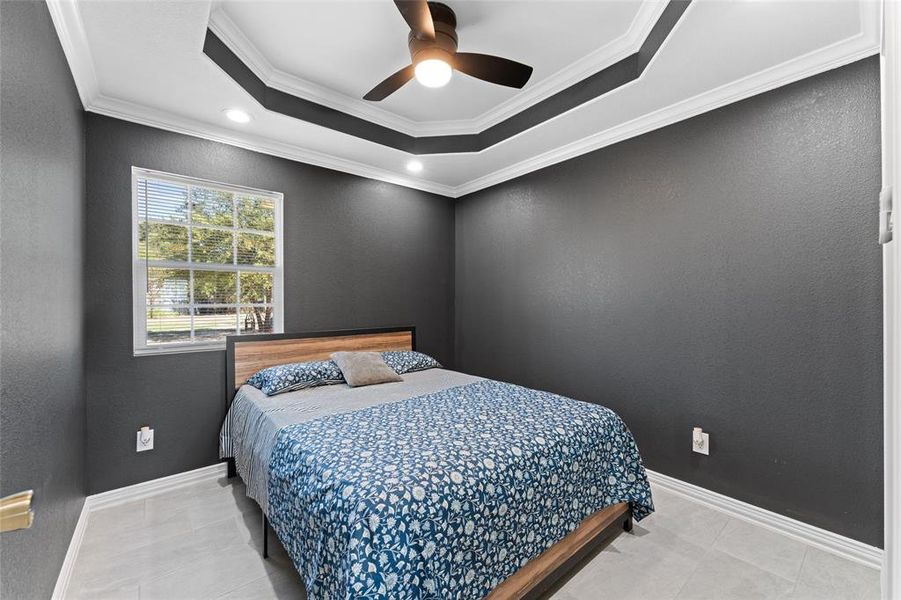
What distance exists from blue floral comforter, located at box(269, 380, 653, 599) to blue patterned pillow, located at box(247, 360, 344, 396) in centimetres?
83

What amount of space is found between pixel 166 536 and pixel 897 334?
3.13 meters

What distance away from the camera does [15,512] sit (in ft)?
→ 2.14

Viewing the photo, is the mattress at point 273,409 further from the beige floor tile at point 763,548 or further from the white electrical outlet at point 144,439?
the beige floor tile at point 763,548

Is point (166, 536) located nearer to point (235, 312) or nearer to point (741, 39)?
point (235, 312)

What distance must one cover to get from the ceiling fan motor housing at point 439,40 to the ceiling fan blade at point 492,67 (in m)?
0.08

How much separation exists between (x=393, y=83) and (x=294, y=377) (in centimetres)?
211

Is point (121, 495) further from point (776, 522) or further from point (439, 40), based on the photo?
point (776, 522)

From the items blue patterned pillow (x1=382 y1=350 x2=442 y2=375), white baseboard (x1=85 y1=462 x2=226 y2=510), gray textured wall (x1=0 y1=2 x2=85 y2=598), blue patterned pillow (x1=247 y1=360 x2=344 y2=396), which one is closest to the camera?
gray textured wall (x1=0 y1=2 x2=85 y2=598)

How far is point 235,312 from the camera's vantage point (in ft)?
10.4

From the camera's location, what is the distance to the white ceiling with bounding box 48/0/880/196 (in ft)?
6.25

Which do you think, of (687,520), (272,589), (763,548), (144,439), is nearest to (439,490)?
(272,589)

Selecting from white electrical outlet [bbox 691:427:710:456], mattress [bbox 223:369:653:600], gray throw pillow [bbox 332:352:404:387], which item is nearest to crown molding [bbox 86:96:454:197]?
gray throw pillow [bbox 332:352:404:387]

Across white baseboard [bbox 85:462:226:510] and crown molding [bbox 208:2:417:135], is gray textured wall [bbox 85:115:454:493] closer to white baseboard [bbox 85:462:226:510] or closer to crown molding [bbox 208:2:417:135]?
white baseboard [bbox 85:462:226:510]

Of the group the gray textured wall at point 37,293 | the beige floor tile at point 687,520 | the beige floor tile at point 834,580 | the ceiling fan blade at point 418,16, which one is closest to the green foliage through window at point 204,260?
the gray textured wall at point 37,293
